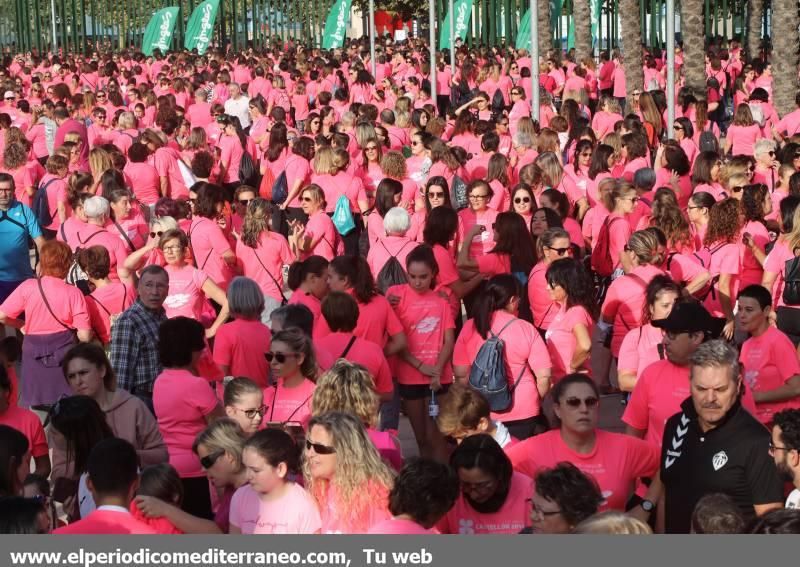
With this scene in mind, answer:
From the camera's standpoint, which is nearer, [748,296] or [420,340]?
[748,296]

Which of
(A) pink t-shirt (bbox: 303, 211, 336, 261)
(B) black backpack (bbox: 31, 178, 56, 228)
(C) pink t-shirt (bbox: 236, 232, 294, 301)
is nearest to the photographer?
(C) pink t-shirt (bbox: 236, 232, 294, 301)

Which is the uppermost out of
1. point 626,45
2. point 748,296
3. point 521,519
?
point 626,45

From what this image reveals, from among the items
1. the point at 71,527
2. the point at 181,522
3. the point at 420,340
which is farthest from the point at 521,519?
the point at 420,340

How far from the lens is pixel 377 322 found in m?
8.66

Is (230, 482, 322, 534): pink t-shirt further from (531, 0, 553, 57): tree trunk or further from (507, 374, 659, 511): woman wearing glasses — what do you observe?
(531, 0, 553, 57): tree trunk

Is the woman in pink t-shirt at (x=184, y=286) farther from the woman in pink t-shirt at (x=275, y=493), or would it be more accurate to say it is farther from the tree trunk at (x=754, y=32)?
the tree trunk at (x=754, y=32)

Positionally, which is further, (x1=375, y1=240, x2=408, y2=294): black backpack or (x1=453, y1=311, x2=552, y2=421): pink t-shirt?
(x1=375, y1=240, x2=408, y2=294): black backpack

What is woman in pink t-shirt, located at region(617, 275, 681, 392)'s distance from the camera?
7.74m

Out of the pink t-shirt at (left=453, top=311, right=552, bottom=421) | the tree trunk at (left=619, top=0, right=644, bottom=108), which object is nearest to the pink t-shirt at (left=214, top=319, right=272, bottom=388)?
the pink t-shirt at (left=453, top=311, right=552, bottom=421)

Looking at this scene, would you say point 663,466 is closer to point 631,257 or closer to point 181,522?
point 181,522

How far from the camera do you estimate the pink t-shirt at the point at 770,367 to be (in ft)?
24.4

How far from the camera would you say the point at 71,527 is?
508 cm

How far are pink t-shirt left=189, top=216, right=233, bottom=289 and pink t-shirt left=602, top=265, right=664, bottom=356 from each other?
2937 mm

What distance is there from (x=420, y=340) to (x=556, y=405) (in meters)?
2.67
